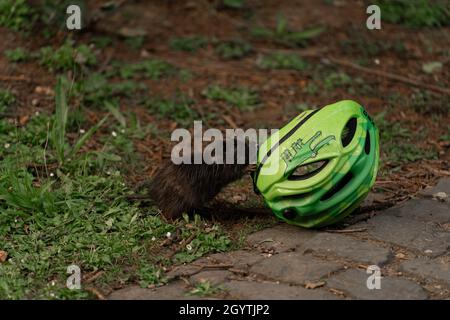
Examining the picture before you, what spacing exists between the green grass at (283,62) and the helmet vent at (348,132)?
2.46 metres

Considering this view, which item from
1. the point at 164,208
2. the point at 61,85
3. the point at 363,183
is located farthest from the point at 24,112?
the point at 363,183

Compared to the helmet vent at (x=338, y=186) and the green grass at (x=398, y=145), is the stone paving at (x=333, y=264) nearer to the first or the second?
the helmet vent at (x=338, y=186)

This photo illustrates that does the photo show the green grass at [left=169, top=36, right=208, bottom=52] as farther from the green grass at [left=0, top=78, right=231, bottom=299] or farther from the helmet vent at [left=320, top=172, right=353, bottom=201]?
the helmet vent at [left=320, top=172, right=353, bottom=201]

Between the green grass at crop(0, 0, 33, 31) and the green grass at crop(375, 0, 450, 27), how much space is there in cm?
318

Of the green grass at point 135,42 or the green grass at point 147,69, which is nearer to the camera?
the green grass at point 147,69

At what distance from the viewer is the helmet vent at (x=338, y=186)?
13.9ft

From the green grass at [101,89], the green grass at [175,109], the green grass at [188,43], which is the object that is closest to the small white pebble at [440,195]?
the green grass at [175,109]

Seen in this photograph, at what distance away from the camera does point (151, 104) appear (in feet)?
20.2

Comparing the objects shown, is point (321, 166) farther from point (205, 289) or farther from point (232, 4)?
point (232, 4)

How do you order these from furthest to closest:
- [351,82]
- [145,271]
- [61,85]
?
[351,82], [61,85], [145,271]

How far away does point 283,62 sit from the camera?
6.81 meters

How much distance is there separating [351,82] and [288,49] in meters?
0.77
